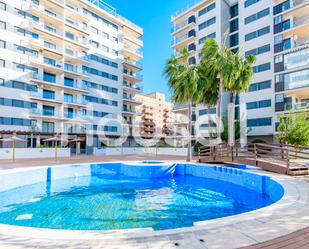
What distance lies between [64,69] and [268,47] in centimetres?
2983

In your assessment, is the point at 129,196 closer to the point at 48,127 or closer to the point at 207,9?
the point at 48,127

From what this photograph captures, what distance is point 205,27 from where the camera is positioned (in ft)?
127

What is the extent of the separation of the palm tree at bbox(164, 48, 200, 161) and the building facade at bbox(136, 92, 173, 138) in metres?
58.7

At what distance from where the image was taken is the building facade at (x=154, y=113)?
83.9 m

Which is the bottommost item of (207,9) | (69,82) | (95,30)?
(69,82)

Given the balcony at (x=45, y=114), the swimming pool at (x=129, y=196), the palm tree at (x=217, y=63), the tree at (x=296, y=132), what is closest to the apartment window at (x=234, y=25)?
the palm tree at (x=217, y=63)

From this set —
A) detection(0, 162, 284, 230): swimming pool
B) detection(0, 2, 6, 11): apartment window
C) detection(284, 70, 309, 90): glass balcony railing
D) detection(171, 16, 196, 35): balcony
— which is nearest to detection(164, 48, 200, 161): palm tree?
detection(0, 162, 284, 230): swimming pool

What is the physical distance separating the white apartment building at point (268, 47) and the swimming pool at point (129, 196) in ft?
55.6

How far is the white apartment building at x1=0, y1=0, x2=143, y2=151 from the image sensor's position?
101 ft

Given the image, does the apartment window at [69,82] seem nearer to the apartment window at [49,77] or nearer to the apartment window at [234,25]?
the apartment window at [49,77]

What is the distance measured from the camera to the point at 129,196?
1084cm

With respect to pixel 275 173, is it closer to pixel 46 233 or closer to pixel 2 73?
pixel 46 233

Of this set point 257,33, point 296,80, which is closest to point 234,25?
point 257,33

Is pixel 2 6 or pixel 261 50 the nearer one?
pixel 2 6
